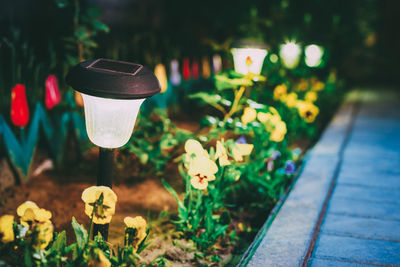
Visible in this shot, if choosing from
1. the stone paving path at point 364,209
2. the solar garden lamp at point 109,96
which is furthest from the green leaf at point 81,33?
the stone paving path at point 364,209

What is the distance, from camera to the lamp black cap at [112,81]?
1.58 m

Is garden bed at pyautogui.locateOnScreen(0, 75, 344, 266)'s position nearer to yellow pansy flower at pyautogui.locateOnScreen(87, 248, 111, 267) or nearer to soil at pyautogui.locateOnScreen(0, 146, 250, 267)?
soil at pyautogui.locateOnScreen(0, 146, 250, 267)

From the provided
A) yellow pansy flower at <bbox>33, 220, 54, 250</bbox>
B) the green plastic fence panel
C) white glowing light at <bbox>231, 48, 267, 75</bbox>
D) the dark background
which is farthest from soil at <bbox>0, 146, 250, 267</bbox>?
the dark background

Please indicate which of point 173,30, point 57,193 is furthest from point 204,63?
point 57,193

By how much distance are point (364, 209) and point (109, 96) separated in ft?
6.43

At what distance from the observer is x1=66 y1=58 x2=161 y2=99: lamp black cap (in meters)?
1.58

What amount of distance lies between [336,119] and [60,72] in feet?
12.1

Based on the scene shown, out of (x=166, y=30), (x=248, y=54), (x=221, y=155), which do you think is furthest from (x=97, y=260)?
(x=166, y=30)

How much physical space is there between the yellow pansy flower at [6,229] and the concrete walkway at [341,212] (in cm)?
109

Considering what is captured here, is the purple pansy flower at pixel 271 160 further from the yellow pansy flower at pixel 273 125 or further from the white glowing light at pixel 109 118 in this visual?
the white glowing light at pixel 109 118

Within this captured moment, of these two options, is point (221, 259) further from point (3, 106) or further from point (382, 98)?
point (382, 98)

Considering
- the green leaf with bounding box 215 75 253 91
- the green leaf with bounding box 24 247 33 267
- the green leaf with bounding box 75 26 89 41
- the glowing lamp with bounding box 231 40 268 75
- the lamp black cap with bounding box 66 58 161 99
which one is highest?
the lamp black cap with bounding box 66 58 161 99

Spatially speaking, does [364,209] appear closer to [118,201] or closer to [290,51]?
[118,201]

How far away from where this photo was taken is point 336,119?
5.43 m
